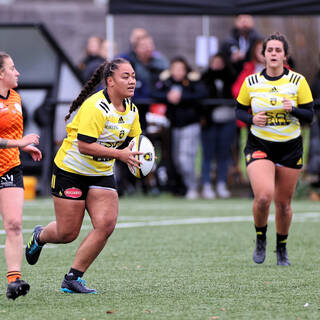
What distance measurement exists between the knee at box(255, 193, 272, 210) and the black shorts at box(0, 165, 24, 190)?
252 cm

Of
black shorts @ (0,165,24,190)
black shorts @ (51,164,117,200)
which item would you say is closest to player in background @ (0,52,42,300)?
black shorts @ (0,165,24,190)

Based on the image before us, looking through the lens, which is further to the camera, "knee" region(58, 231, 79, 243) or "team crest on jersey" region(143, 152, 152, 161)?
"knee" region(58, 231, 79, 243)

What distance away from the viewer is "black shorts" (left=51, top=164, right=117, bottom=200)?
6.48 meters

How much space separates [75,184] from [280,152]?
7.75ft

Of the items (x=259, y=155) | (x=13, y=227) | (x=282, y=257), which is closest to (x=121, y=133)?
(x=13, y=227)

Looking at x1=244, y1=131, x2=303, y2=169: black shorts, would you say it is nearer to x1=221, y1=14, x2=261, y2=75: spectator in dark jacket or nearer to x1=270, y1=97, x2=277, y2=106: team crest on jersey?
x1=270, y1=97, x2=277, y2=106: team crest on jersey

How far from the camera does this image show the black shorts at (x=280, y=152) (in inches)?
317

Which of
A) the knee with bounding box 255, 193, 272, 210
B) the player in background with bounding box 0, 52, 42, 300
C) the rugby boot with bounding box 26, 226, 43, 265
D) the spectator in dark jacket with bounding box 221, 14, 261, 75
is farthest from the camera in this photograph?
the spectator in dark jacket with bounding box 221, 14, 261, 75

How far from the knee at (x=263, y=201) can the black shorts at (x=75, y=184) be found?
1.91 meters

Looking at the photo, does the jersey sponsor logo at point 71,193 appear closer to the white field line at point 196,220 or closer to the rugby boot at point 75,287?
the rugby boot at point 75,287

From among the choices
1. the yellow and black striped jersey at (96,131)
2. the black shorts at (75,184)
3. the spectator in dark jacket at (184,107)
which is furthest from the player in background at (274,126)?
the spectator in dark jacket at (184,107)

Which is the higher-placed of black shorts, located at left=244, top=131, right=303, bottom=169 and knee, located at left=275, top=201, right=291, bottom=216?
black shorts, located at left=244, top=131, right=303, bottom=169

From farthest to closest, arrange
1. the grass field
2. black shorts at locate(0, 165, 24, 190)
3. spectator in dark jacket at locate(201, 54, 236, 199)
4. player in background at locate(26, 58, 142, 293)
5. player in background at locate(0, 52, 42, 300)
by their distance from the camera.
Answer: spectator in dark jacket at locate(201, 54, 236, 199), player in background at locate(26, 58, 142, 293), black shorts at locate(0, 165, 24, 190), player in background at locate(0, 52, 42, 300), the grass field

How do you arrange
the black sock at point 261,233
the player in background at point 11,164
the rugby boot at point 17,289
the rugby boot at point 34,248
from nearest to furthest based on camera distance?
the rugby boot at point 17,289 → the player in background at point 11,164 → the rugby boot at point 34,248 → the black sock at point 261,233
